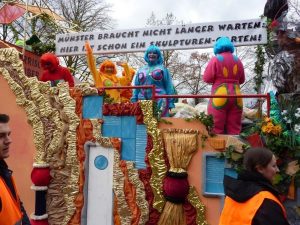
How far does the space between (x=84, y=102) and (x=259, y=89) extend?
269cm

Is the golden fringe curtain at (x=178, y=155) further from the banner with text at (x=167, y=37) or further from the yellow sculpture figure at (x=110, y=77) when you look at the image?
the yellow sculpture figure at (x=110, y=77)

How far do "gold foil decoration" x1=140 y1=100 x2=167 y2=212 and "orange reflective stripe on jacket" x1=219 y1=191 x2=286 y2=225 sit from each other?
3190 millimetres

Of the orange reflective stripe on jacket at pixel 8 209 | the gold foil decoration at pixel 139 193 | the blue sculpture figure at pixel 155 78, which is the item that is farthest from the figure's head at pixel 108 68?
the orange reflective stripe on jacket at pixel 8 209

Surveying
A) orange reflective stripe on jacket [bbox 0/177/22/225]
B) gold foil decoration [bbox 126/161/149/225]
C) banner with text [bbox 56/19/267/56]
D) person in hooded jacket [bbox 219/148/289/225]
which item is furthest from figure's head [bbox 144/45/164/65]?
orange reflective stripe on jacket [bbox 0/177/22/225]

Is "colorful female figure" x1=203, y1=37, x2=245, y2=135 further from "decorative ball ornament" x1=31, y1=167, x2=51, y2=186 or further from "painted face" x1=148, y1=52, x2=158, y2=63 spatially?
"decorative ball ornament" x1=31, y1=167, x2=51, y2=186

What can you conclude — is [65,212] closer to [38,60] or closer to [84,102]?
[84,102]

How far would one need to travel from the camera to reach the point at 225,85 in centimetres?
581

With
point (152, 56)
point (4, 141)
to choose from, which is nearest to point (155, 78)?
point (152, 56)

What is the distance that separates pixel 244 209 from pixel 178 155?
3.22 m

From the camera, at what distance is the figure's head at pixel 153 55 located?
6.75 m

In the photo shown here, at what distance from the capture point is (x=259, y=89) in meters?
6.64

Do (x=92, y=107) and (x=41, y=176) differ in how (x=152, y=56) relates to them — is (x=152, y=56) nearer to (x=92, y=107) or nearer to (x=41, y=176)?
(x=92, y=107)

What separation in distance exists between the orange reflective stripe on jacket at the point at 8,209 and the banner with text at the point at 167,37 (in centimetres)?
453

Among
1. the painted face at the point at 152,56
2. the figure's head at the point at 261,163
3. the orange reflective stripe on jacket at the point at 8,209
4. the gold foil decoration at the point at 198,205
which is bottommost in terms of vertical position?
the gold foil decoration at the point at 198,205
